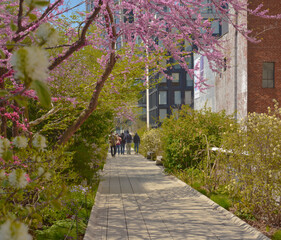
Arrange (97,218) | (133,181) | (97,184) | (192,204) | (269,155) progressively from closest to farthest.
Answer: (269,155), (97,218), (192,204), (97,184), (133,181)

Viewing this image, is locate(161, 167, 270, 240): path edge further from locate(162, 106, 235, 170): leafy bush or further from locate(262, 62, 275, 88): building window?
locate(262, 62, 275, 88): building window

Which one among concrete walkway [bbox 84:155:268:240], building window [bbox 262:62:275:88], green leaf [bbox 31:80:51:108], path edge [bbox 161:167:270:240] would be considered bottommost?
concrete walkway [bbox 84:155:268:240]

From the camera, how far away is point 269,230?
7.08 m

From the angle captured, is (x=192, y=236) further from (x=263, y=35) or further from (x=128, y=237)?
(x=263, y=35)

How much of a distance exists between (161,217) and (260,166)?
2.44 meters

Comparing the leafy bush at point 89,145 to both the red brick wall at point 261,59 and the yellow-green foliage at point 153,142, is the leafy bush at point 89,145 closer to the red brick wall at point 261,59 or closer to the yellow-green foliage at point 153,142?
the red brick wall at point 261,59

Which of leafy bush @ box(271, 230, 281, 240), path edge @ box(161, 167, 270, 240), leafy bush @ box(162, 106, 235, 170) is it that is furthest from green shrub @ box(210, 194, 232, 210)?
leafy bush @ box(162, 106, 235, 170)

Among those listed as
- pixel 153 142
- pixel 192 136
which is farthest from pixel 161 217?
pixel 153 142

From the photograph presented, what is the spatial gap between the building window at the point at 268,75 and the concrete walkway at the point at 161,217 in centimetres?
1194

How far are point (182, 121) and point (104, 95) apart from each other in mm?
5551

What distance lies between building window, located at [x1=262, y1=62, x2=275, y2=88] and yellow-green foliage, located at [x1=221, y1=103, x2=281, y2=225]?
50.8 feet

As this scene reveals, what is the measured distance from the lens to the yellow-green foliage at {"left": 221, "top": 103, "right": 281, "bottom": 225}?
24.3 ft

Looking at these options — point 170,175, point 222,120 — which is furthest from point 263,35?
point 170,175

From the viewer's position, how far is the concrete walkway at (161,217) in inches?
283
